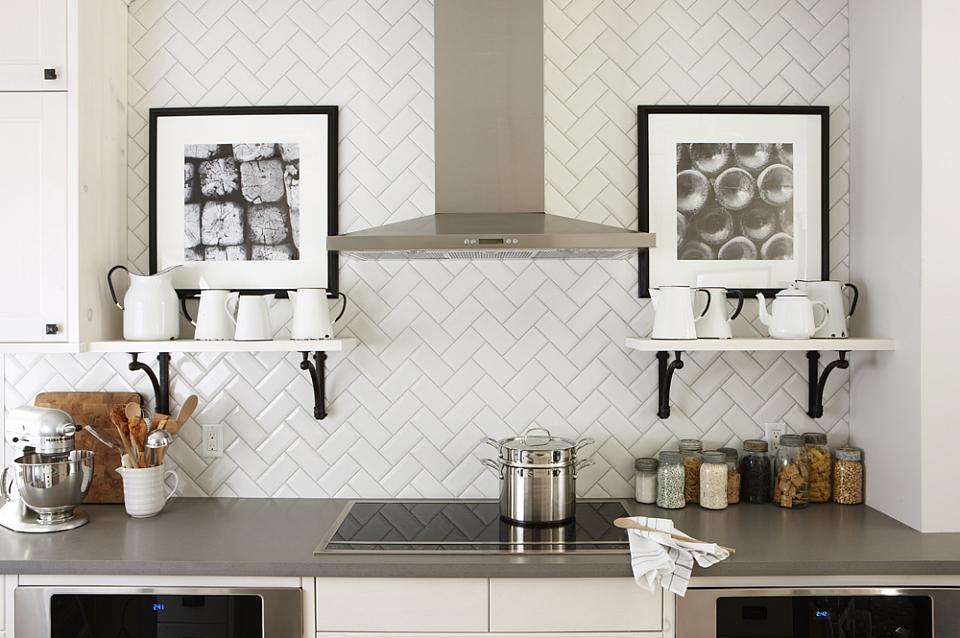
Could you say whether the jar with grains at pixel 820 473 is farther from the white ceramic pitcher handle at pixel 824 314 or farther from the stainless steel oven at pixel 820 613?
the stainless steel oven at pixel 820 613

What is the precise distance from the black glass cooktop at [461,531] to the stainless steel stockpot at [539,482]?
0.12ft

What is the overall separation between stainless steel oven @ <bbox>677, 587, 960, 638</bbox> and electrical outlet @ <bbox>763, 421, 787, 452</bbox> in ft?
2.17

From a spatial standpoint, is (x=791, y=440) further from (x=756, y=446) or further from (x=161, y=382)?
(x=161, y=382)

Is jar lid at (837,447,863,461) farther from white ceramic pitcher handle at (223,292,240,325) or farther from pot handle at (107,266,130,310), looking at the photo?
pot handle at (107,266,130,310)

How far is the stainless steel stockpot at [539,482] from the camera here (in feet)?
7.14

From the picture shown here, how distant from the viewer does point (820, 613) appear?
1905 millimetres

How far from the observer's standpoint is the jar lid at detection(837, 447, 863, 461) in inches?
93.6

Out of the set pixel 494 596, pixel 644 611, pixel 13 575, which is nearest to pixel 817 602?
pixel 644 611

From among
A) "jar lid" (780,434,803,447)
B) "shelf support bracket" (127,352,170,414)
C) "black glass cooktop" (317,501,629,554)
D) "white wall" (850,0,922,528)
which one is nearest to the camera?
"black glass cooktop" (317,501,629,554)

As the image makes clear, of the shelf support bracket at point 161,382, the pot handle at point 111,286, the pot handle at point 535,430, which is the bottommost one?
the pot handle at point 535,430

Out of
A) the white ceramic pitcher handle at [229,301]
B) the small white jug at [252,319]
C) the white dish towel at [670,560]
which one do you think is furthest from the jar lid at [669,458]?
the white ceramic pitcher handle at [229,301]

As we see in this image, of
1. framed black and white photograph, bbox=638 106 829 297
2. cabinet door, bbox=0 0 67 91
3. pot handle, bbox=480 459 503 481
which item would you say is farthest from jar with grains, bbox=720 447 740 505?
cabinet door, bbox=0 0 67 91

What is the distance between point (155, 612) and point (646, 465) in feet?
4.79

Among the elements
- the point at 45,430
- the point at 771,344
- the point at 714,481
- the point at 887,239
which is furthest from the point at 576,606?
the point at 45,430
